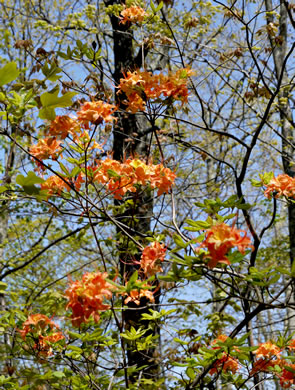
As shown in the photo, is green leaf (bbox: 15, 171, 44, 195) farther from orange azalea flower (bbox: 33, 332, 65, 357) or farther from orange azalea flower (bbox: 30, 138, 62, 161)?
orange azalea flower (bbox: 33, 332, 65, 357)

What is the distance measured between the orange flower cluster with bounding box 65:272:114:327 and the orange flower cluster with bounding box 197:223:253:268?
350mm

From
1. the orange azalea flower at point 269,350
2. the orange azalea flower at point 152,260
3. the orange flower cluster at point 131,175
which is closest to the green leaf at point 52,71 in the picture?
the orange azalea flower at point 152,260

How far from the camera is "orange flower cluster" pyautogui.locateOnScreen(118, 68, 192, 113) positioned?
2281 millimetres

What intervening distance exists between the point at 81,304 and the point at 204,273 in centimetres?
41

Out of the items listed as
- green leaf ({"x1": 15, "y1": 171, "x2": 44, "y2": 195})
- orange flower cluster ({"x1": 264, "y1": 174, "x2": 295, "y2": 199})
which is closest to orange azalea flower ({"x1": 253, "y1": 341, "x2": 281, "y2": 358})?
orange flower cluster ({"x1": 264, "y1": 174, "x2": 295, "y2": 199})

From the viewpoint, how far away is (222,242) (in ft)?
3.91

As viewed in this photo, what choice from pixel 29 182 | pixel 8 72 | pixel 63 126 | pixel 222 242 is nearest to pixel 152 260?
pixel 222 242

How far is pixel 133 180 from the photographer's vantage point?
2.16m

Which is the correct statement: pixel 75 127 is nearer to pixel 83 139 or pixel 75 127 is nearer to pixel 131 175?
pixel 83 139

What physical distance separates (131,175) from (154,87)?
0.54 m

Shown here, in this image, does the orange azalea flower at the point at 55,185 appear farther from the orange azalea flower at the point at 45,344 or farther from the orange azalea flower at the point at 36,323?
the orange azalea flower at the point at 45,344

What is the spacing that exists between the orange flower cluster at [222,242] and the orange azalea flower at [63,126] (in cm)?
93

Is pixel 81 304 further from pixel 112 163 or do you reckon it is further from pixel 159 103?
pixel 159 103

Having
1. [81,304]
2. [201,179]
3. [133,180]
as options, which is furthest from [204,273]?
[201,179]
